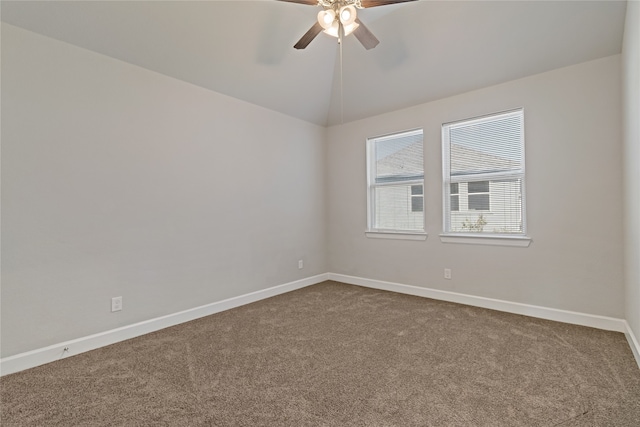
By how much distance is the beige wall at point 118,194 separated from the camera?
7.24ft

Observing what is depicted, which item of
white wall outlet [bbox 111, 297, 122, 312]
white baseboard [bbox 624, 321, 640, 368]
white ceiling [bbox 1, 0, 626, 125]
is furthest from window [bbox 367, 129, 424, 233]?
white wall outlet [bbox 111, 297, 122, 312]

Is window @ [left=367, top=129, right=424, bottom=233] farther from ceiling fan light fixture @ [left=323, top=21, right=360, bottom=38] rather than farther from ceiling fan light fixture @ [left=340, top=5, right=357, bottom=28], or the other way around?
ceiling fan light fixture @ [left=340, top=5, right=357, bottom=28]

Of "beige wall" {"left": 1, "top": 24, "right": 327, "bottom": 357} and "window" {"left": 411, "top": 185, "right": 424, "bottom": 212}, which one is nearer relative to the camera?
"beige wall" {"left": 1, "top": 24, "right": 327, "bottom": 357}

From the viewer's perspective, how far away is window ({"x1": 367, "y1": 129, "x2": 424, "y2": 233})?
4070mm

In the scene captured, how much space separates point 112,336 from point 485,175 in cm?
415

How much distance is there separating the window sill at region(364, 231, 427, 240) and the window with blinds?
0.35 metres

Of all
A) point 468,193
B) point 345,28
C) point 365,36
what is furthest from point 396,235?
point 345,28

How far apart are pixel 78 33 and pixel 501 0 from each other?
3.58m

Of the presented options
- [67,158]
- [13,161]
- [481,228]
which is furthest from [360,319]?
[13,161]

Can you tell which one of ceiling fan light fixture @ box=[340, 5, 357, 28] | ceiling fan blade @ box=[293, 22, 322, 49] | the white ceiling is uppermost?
the white ceiling

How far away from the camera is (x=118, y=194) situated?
2.68 meters

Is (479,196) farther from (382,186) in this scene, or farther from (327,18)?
(327,18)

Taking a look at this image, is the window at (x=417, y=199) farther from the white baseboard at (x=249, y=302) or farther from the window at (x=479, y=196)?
the white baseboard at (x=249, y=302)

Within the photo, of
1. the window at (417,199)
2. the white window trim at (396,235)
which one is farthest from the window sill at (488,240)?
the window at (417,199)
